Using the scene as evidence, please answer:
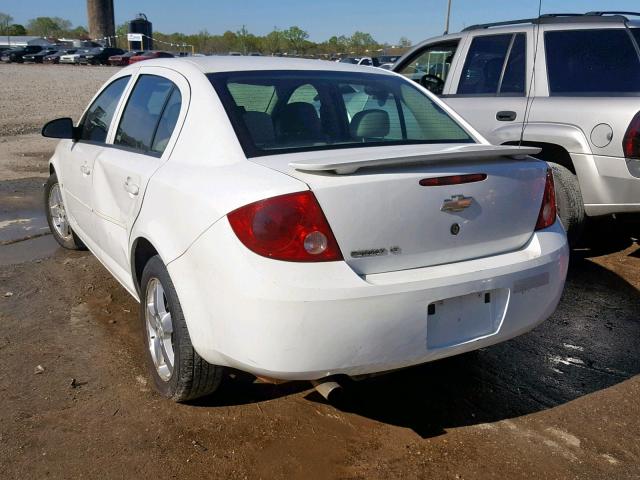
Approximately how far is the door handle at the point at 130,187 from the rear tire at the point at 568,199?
339 cm

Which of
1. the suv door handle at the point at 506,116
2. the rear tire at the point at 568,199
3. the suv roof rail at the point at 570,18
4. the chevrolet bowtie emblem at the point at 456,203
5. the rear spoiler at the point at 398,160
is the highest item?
the suv roof rail at the point at 570,18

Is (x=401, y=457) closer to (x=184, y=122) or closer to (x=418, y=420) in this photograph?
(x=418, y=420)

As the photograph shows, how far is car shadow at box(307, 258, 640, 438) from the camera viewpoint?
321 cm

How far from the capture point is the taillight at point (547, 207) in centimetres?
312

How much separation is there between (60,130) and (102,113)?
0.36 m

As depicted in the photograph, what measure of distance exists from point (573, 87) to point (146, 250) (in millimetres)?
3808

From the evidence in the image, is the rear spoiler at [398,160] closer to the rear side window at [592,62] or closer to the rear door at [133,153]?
the rear door at [133,153]

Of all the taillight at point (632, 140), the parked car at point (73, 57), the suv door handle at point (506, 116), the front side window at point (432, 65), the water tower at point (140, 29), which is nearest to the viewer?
the taillight at point (632, 140)

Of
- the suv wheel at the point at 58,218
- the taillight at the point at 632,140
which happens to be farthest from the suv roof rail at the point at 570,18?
the suv wheel at the point at 58,218

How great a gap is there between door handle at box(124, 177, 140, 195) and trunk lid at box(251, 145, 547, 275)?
81 cm

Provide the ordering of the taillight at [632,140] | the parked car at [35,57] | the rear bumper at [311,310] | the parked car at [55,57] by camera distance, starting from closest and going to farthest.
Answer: the rear bumper at [311,310], the taillight at [632,140], the parked car at [35,57], the parked car at [55,57]

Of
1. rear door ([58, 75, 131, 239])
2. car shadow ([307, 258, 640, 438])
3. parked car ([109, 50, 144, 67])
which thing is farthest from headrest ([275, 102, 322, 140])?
parked car ([109, 50, 144, 67])

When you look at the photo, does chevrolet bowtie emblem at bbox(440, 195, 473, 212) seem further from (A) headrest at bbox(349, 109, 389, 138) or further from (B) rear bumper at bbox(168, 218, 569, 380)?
(A) headrest at bbox(349, 109, 389, 138)

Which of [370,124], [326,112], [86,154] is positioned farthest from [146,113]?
[370,124]
